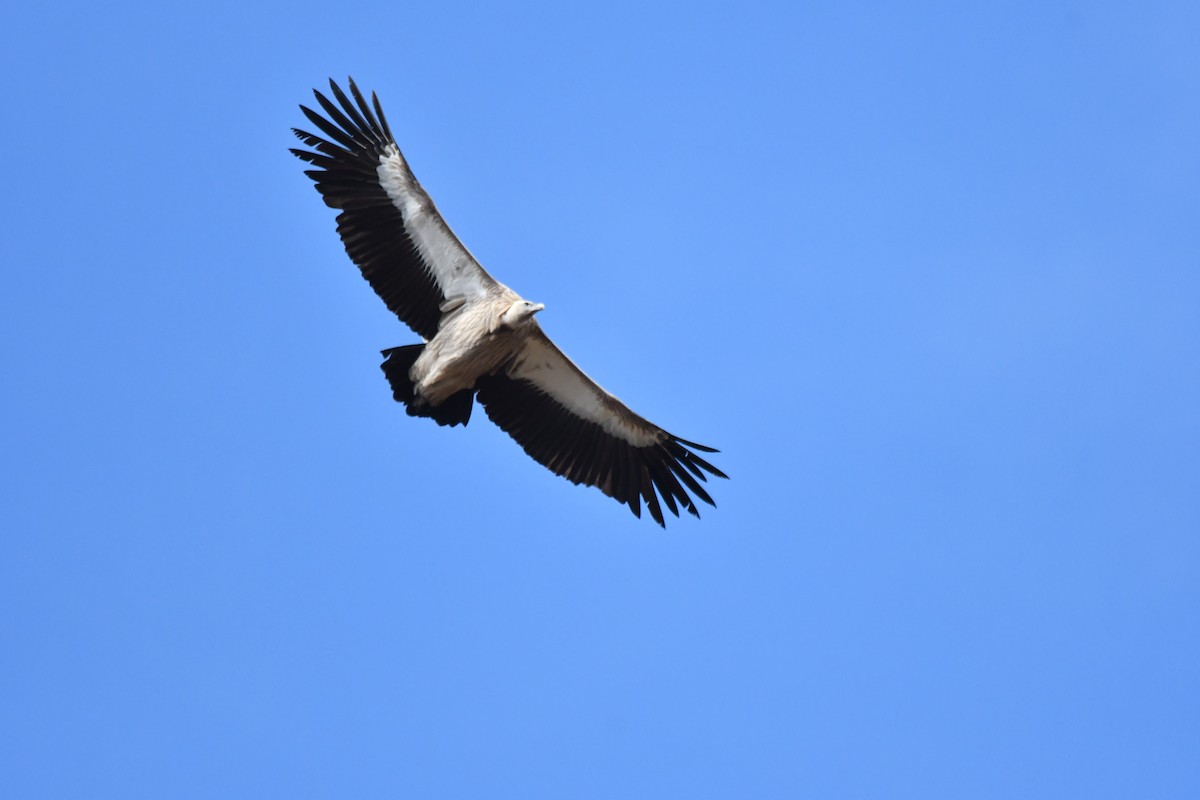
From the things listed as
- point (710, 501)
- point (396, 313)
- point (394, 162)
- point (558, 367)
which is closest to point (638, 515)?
point (710, 501)

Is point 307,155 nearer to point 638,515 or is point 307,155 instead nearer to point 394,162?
point 394,162

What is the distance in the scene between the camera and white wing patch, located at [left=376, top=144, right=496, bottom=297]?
61.3ft

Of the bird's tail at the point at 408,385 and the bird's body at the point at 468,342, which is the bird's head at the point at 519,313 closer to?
the bird's body at the point at 468,342

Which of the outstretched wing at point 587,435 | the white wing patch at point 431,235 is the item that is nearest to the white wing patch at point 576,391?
the outstretched wing at point 587,435

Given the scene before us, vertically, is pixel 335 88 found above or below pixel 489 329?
above

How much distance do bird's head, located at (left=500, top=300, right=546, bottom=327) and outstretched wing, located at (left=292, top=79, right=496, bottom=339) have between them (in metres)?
0.69

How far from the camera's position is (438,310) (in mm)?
18969

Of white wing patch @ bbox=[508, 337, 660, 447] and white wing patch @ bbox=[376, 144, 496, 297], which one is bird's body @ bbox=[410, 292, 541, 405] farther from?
white wing patch @ bbox=[508, 337, 660, 447]

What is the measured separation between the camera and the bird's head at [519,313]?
18.2 m

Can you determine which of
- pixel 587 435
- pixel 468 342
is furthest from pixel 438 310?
pixel 587 435

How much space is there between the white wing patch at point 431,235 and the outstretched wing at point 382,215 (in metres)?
0.01

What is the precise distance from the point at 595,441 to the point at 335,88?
541 centimetres

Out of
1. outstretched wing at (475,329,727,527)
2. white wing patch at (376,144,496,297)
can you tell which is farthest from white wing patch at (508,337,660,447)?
white wing patch at (376,144,496,297)

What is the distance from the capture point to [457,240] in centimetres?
1859
